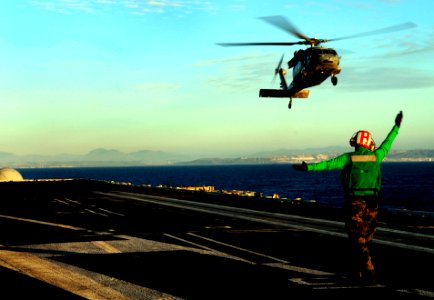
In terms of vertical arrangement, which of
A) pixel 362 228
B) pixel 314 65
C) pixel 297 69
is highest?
pixel 297 69

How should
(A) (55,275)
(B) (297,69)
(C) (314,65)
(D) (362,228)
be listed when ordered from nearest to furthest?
(D) (362,228), (A) (55,275), (C) (314,65), (B) (297,69)

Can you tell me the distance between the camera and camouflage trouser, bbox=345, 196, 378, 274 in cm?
820

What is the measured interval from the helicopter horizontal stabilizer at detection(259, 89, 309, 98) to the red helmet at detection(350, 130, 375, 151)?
1032 inches

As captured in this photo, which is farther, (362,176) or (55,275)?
(55,275)

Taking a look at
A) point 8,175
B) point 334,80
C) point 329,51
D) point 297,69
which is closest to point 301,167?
point 329,51

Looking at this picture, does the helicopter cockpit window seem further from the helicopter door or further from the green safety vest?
the green safety vest

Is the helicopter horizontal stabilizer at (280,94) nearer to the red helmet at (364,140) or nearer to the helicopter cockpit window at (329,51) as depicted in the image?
the helicopter cockpit window at (329,51)

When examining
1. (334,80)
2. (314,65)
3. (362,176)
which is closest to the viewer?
(362,176)

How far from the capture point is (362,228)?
8.23 meters

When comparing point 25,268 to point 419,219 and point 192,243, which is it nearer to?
point 192,243

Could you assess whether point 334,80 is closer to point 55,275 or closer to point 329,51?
point 329,51

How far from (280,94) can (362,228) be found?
89.6ft

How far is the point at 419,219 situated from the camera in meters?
20.2

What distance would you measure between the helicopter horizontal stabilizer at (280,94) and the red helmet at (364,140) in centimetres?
2622
